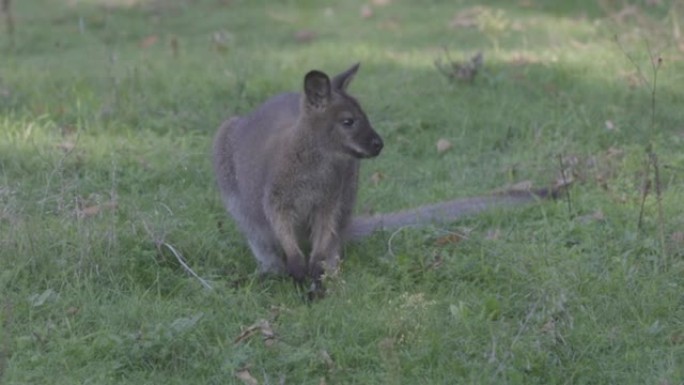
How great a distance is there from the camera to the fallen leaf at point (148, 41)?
1027cm

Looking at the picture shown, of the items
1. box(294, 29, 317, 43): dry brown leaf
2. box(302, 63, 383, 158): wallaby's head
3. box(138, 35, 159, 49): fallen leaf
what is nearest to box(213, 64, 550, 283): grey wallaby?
box(302, 63, 383, 158): wallaby's head

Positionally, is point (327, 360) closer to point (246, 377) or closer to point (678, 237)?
point (246, 377)

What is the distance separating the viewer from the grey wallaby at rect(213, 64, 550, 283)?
5.55 meters

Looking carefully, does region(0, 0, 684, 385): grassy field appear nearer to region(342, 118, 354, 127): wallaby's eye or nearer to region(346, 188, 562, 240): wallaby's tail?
region(346, 188, 562, 240): wallaby's tail

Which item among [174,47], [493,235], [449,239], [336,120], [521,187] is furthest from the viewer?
[174,47]

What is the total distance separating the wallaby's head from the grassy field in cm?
Result: 57

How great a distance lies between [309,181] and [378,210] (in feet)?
3.53

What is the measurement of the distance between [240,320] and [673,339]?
5.99 ft

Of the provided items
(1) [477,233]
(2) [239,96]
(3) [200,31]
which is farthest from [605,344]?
(3) [200,31]

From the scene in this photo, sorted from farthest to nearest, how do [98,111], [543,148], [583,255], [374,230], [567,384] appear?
1. [98,111]
2. [543,148]
3. [374,230]
4. [583,255]
5. [567,384]

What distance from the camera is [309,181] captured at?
5.60m

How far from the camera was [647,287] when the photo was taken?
514 centimetres

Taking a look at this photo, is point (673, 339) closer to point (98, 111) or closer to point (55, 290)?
point (55, 290)

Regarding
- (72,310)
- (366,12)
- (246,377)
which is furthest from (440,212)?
(366,12)
